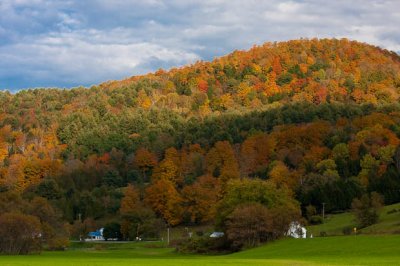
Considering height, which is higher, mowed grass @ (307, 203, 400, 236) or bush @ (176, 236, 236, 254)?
mowed grass @ (307, 203, 400, 236)

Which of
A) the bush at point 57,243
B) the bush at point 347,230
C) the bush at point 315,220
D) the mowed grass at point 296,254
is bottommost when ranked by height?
the mowed grass at point 296,254

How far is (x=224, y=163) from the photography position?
555 ft

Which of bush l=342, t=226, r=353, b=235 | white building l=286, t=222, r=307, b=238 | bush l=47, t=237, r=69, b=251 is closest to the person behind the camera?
white building l=286, t=222, r=307, b=238

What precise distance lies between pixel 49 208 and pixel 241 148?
78.9 meters

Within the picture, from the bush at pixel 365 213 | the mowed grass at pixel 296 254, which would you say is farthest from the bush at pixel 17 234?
the bush at pixel 365 213

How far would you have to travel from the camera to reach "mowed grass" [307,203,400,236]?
8936cm

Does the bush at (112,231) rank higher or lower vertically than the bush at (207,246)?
higher

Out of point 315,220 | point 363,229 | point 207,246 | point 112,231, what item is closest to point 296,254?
point 207,246

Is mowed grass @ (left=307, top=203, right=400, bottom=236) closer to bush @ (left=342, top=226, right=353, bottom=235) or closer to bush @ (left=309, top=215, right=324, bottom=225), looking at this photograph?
bush @ (left=342, top=226, right=353, bottom=235)

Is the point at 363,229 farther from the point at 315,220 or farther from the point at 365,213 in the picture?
the point at 315,220

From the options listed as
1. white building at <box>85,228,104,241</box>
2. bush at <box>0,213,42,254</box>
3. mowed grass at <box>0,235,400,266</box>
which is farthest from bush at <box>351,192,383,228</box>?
white building at <box>85,228,104,241</box>

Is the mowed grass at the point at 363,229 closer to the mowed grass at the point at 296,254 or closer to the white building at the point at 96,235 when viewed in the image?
the mowed grass at the point at 296,254

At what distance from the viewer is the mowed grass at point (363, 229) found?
8936cm

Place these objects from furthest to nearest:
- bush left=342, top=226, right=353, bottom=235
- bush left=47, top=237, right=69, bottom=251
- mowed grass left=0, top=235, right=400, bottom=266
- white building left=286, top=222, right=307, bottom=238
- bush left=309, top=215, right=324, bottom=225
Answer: bush left=309, top=215, right=324, bottom=225, bush left=47, top=237, right=69, bottom=251, bush left=342, top=226, right=353, bottom=235, white building left=286, top=222, right=307, bottom=238, mowed grass left=0, top=235, right=400, bottom=266
